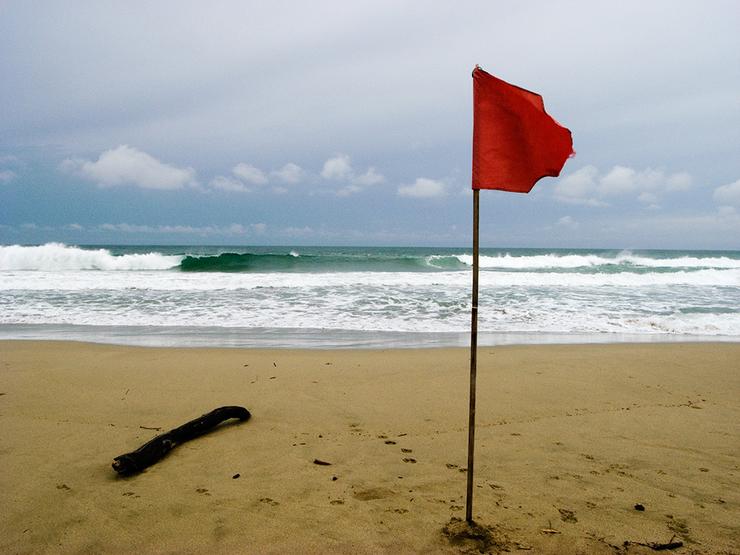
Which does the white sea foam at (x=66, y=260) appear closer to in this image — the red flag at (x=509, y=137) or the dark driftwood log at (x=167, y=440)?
the dark driftwood log at (x=167, y=440)

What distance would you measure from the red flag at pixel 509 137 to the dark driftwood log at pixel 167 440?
10.2 feet

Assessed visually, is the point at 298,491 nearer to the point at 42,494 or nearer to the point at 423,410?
the point at 42,494

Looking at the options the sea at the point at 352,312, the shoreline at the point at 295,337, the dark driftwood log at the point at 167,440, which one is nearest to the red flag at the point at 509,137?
the dark driftwood log at the point at 167,440

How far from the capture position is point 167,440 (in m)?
3.94

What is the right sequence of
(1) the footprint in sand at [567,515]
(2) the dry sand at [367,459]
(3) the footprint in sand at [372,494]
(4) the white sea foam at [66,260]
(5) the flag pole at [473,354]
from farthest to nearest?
1. (4) the white sea foam at [66,260]
2. (3) the footprint in sand at [372,494]
3. (1) the footprint in sand at [567,515]
4. (2) the dry sand at [367,459]
5. (5) the flag pole at [473,354]

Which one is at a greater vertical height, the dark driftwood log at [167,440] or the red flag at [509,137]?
the red flag at [509,137]

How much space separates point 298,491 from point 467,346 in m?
6.16

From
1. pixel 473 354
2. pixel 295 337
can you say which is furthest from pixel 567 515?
pixel 295 337

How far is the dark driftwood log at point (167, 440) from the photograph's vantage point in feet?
11.6

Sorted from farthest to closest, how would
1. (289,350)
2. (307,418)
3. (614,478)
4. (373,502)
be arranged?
(289,350), (307,418), (614,478), (373,502)

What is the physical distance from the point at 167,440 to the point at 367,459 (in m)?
1.64

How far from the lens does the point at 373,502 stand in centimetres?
324

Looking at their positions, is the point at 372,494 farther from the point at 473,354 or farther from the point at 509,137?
the point at 509,137

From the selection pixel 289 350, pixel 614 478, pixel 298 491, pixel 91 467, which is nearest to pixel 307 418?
pixel 298 491
